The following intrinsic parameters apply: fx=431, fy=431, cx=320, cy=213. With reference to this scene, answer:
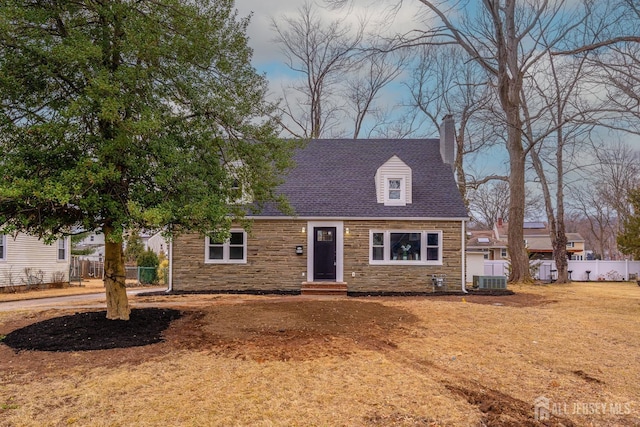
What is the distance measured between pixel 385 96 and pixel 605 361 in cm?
2518

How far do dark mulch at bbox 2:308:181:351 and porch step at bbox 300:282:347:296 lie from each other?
6180 millimetres

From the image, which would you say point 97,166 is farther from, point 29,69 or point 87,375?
point 87,375

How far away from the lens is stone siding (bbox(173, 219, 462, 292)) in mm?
14891

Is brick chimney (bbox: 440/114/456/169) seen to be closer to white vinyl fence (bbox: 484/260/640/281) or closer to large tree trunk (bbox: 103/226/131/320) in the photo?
white vinyl fence (bbox: 484/260/640/281)

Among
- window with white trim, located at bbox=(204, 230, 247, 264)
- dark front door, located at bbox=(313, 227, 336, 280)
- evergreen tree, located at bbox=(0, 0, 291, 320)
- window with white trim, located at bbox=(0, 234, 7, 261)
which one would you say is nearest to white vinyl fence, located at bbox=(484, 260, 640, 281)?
dark front door, located at bbox=(313, 227, 336, 280)

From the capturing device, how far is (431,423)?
4059 millimetres

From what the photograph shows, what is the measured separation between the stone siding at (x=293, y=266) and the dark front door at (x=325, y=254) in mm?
422

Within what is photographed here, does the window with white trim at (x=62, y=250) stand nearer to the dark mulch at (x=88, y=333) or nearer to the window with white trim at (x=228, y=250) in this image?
the window with white trim at (x=228, y=250)

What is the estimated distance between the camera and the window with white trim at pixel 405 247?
14.9 m

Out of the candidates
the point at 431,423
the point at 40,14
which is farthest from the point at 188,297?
the point at 431,423

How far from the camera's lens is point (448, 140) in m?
17.0

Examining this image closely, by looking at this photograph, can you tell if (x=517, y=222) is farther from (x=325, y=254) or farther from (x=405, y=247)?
(x=325, y=254)

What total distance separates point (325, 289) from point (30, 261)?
41.1 feet

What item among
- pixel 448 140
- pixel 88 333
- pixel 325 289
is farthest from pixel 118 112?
pixel 448 140
